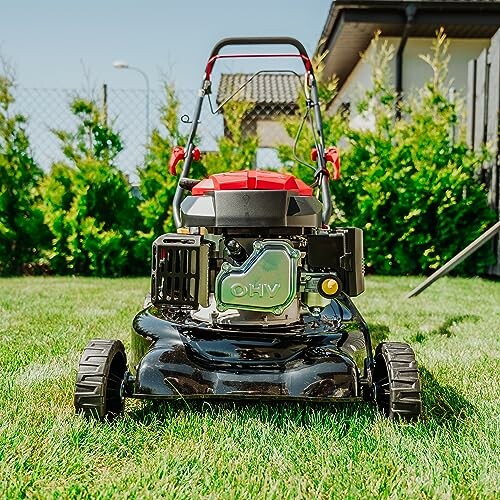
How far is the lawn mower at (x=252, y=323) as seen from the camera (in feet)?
7.22

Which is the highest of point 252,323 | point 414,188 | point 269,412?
point 414,188

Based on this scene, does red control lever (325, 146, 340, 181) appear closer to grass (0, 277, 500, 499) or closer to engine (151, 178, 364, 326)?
engine (151, 178, 364, 326)

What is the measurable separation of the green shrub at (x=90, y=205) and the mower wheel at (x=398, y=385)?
5628 mm

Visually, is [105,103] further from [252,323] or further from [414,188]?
[252,323]

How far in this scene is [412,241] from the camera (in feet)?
25.3

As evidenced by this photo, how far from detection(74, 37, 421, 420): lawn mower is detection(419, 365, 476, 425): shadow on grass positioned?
0.64ft

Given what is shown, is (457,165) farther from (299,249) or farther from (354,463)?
(354,463)

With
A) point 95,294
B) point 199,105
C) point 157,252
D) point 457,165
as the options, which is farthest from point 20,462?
point 457,165

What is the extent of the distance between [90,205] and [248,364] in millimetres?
5845

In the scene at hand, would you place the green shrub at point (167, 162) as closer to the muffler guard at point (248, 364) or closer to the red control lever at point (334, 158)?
the red control lever at point (334, 158)

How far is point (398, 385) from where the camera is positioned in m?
2.20

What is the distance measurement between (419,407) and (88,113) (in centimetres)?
638

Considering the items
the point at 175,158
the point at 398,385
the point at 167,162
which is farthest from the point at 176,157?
the point at 167,162

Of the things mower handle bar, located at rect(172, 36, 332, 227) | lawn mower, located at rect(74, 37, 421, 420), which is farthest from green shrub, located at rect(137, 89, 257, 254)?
lawn mower, located at rect(74, 37, 421, 420)
